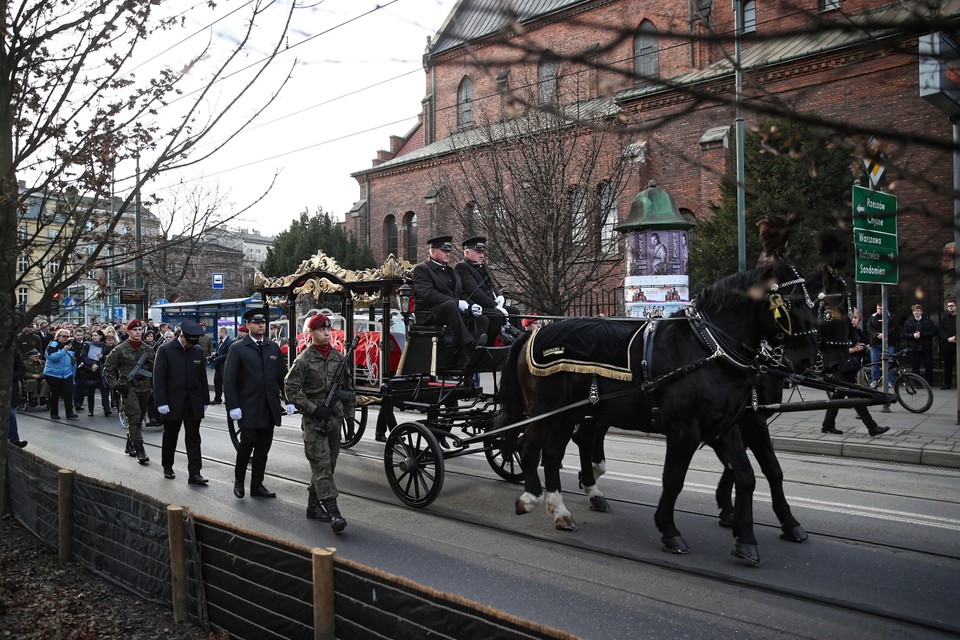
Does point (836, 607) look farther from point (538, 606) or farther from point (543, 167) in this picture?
point (543, 167)

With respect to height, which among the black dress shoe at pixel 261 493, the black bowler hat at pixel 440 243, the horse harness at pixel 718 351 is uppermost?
the black bowler hat at pixel 440 243

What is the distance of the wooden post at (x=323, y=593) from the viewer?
11.4 feet

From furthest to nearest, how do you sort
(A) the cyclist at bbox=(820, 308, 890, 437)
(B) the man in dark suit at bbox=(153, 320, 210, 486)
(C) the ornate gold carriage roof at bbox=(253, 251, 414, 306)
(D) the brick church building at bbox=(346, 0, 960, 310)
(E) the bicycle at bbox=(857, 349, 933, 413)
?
(E) the bicycle at bbox=(857, 349, 933, 413) → (B) the man in dark suit at bbox=(153, 320, 210, 486) → (C) the ornate gold carriage roof at bbox=(253, 251, 414, 306) → (A) the cyclist at bbox=(820, 308, 890, 437) → (D) the brick church building at bbox=(346, 0, 960, 310)

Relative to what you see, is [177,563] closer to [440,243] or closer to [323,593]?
[323,593]

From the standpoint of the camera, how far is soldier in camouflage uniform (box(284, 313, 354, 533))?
21.7 ft

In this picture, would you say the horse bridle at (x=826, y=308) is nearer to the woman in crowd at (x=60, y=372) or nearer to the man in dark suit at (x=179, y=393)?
the man in dark suit at (x=179, y=393)

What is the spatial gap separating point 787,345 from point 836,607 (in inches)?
81.5

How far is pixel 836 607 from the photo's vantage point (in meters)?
4.52

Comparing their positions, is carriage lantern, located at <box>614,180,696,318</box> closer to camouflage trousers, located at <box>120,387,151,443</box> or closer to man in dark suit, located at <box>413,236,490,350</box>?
man in dark suit, located at <box>413,236,490,350</box>

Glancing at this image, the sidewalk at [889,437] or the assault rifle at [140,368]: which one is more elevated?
the assault rifle at [140,368]

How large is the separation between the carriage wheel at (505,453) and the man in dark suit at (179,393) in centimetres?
346

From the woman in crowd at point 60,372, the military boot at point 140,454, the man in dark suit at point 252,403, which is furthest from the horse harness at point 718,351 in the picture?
the woman in crowd at point 60,372

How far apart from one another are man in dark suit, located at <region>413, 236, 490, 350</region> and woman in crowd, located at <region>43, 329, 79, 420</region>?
10.7 m

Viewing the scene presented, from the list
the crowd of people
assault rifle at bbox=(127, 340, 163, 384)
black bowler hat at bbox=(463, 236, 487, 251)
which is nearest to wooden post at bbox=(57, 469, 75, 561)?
the crowd of people
